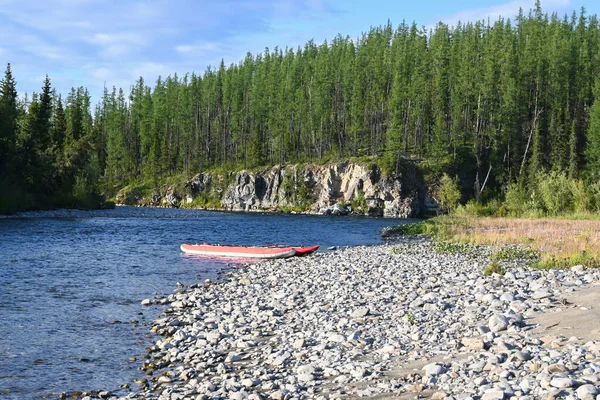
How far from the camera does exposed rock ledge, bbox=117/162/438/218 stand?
91625mm

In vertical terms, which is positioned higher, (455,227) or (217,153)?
(217,153)

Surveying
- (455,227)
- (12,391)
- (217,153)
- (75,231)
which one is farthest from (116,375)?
(217,153)

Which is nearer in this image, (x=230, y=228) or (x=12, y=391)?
(x=12, y=391)

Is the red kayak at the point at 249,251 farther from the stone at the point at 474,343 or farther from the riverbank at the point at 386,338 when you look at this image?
the stone at the point at 474,343

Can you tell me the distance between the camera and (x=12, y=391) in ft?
36.3

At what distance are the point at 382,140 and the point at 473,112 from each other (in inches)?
778

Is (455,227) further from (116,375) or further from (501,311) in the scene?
(116,375)

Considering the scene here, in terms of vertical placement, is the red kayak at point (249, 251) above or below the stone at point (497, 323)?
below

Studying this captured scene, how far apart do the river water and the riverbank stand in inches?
47.8

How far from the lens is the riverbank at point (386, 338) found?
28.6 ft

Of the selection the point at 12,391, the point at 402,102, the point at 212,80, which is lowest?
the point at 12,391

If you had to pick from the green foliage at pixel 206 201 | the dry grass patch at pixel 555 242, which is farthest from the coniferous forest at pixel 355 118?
the dry grass patch at pixel 555 242

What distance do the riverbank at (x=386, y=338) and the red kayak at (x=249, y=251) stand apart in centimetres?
1098

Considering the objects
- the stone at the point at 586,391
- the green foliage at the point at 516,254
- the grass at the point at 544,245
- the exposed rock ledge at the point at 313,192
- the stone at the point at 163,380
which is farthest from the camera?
the exposed rock ledge at the point at 313,192
